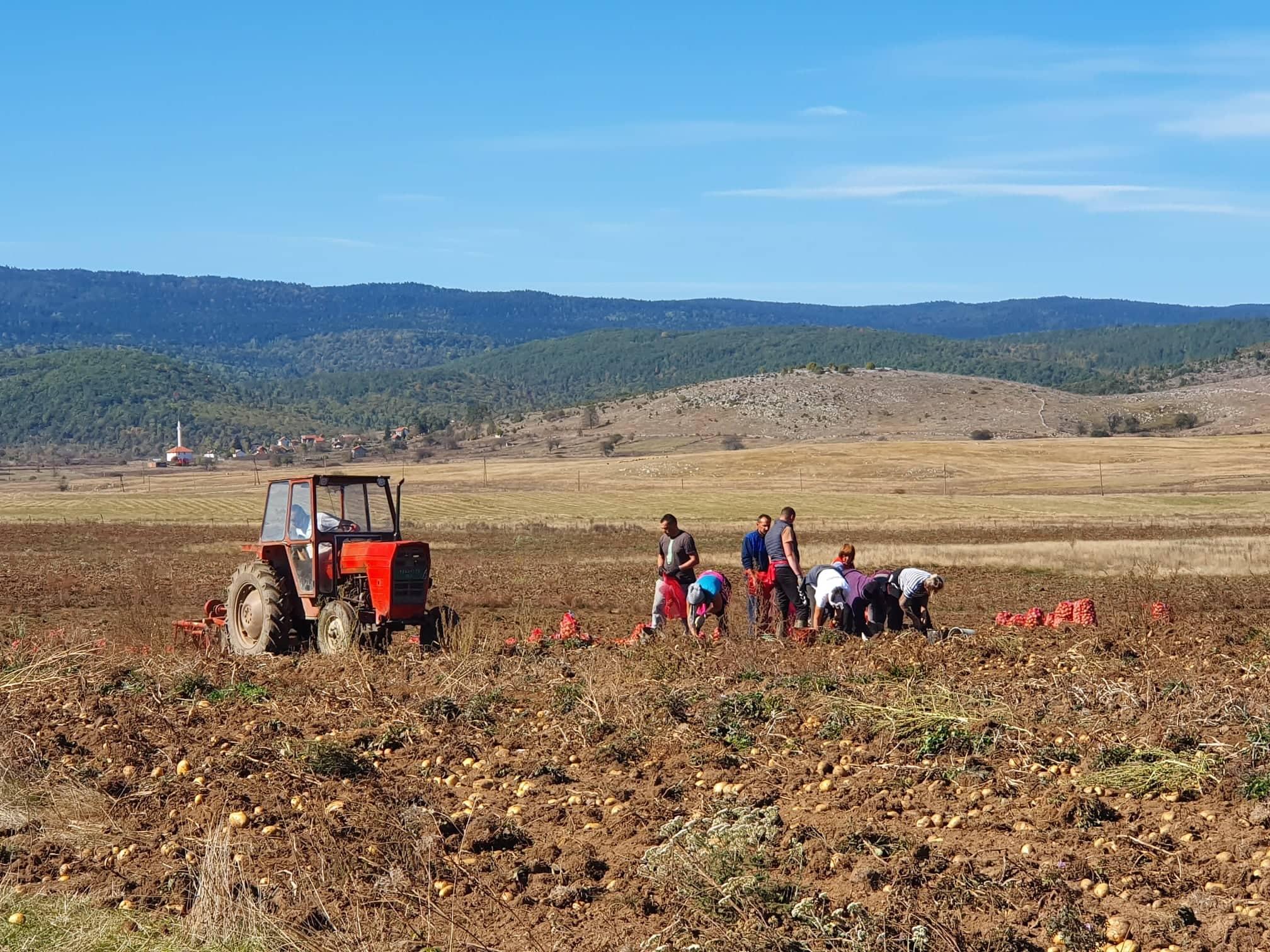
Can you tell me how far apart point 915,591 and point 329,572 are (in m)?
5.93

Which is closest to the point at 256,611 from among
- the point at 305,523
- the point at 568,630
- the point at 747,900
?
the point at 305,523

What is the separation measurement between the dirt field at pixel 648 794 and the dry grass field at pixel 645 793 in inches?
0.9

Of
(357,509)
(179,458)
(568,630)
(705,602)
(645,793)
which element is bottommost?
(179,458)

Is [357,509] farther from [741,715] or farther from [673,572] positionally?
[741,715]

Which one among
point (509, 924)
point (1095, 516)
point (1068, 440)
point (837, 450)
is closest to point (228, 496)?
point (837, 450)

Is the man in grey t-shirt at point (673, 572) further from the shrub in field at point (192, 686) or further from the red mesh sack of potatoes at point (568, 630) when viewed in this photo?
the shrub in field at point (192, 686)

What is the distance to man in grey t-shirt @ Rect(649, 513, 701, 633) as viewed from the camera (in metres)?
15.0

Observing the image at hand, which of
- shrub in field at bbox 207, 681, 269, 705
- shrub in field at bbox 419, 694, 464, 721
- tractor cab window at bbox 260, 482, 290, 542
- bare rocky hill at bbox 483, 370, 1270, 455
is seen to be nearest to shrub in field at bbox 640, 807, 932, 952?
shrub in field at bbox 419, 694, 464, 721

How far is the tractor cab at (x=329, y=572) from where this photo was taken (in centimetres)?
1388

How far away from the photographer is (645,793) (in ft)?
26.2

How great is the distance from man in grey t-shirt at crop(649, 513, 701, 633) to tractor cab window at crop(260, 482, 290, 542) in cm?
400

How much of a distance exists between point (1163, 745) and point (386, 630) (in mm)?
8130

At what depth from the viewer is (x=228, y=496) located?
74000 mm

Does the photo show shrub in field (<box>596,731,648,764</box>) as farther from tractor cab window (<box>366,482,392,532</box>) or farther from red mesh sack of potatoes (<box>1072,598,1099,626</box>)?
red mesh sack of potatoes (<box>1072,598,1099,626</box>)
